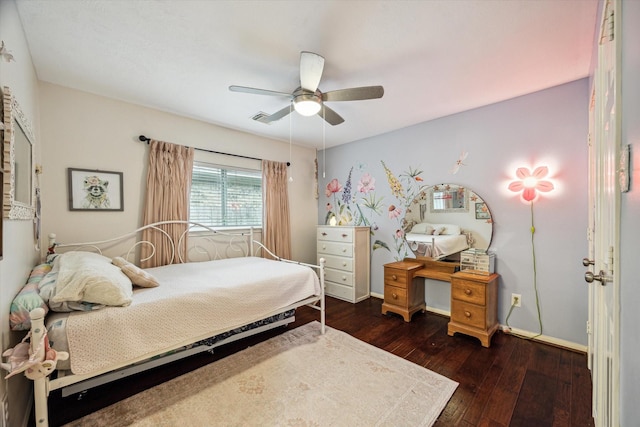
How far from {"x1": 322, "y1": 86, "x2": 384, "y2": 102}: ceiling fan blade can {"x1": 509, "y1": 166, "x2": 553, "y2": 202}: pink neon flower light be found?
1.77 m

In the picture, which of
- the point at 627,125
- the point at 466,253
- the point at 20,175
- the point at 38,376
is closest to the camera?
the point at 627,125

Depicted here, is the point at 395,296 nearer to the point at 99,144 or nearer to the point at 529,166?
the point at 529,166

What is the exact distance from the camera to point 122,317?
145 cm

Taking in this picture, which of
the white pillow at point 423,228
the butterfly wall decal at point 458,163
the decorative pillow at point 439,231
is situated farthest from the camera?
the white pillow at point 423,228

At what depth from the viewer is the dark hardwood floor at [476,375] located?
1.55 m

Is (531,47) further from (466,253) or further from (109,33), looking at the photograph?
(109,33)

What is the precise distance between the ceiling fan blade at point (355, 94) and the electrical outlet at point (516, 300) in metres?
2.40

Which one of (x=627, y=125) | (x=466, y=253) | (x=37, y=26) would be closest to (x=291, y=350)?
(x=466, y=253)

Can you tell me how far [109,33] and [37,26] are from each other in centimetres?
40

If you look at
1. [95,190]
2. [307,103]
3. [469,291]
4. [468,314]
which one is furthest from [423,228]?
[95,190]

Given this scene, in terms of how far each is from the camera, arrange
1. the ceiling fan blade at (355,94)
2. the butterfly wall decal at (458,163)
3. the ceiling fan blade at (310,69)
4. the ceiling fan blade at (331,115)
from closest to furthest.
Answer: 1. the ceiling fan blade at (310,69)
2. the ceiling fan blade at (355,94)
3. the ceiling fan blade at (331,115)
4. the butterfly wall decal at (458,163)

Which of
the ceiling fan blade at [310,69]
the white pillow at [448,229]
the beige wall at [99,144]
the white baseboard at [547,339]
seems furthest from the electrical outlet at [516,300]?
the beige wall at [99,144]

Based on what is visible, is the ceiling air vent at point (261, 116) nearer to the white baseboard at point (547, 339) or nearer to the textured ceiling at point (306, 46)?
the textured ceiling at point (306, 46)

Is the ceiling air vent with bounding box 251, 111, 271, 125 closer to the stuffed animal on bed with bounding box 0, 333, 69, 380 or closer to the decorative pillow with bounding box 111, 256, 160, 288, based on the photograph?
the decorative pillow with bounding box 111, 256, 160, 288
